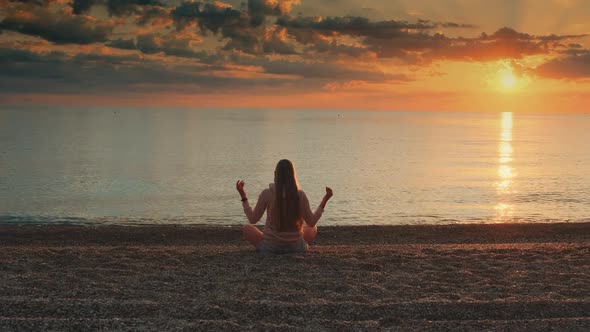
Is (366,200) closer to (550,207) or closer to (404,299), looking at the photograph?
(550,207)

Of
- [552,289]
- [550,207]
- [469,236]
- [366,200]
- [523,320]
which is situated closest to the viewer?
[523,320]

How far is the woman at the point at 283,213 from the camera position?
10.4 metres

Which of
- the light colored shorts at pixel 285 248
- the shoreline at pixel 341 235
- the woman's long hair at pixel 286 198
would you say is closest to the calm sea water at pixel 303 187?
the shoreline at pixel 341 235

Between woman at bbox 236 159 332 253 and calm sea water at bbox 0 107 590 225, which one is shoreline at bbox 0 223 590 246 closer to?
calm sea water at bbox 0 107 590 225

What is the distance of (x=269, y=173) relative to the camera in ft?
139

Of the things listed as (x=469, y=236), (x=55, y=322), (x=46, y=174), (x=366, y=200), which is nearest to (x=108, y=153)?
(x=46, y=174)

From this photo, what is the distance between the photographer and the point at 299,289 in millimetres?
8758

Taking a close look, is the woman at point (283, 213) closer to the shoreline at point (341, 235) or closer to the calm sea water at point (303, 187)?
the shoreline at point (341, 235)

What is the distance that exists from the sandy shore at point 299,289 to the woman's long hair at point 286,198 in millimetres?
612

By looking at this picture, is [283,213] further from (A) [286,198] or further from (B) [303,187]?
(B) [303,187]

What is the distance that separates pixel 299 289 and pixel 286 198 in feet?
7.15

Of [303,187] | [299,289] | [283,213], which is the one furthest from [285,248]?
[303,187]

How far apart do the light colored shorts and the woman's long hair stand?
313mm

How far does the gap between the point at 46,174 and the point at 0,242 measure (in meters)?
24.6
